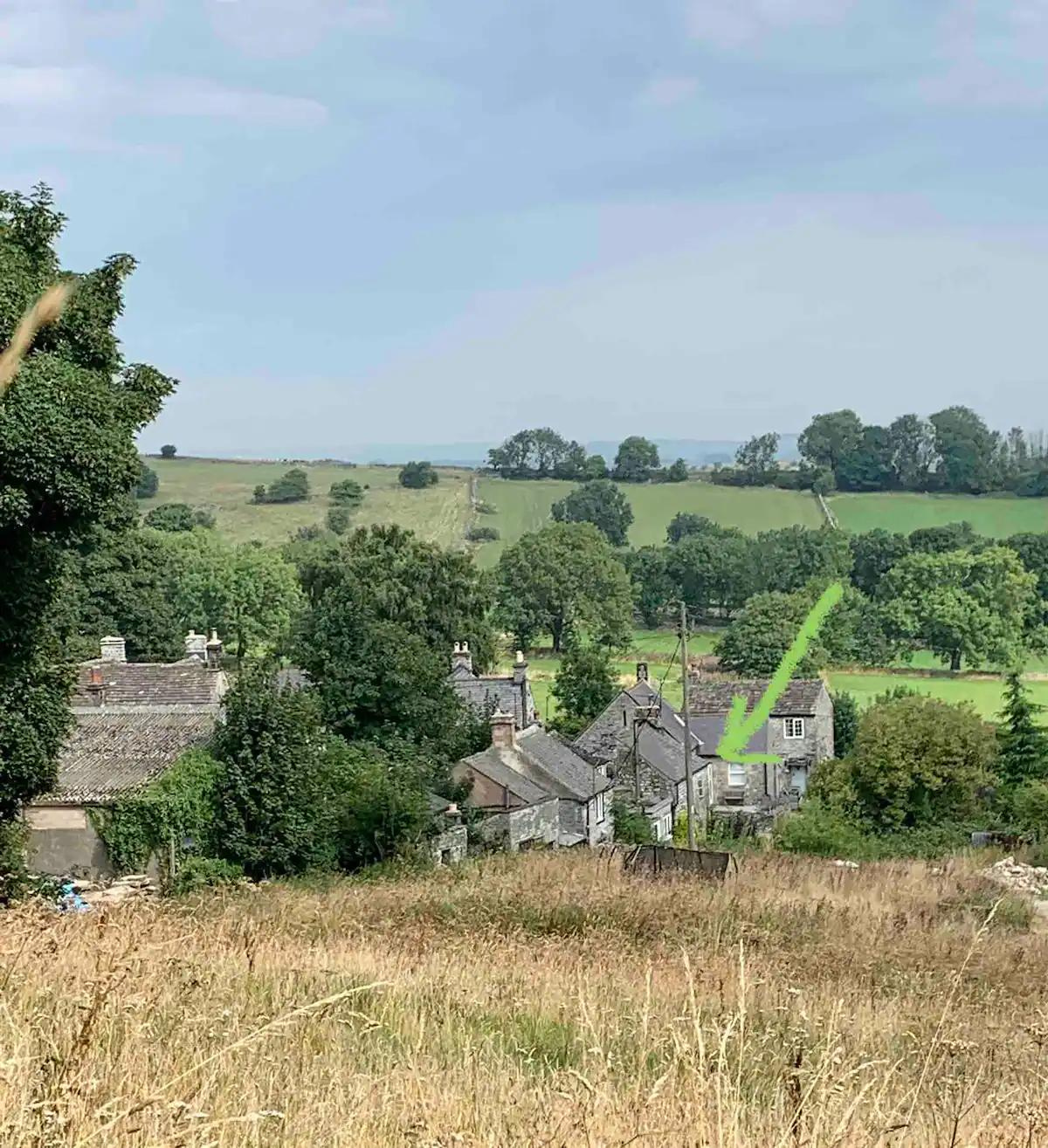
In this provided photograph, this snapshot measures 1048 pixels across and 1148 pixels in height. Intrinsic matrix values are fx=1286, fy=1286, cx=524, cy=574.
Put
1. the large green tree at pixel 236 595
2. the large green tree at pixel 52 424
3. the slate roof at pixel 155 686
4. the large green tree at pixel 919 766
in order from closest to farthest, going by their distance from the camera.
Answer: the large green tree at pixel 52 424, the slate roof at pixel 155 686, the large green tree at pixel 919 766, the large green tree at pixel 236 595

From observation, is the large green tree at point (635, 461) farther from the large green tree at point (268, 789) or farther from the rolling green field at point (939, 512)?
the large green tree at point (268, 789)

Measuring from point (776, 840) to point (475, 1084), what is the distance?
30.7 metres

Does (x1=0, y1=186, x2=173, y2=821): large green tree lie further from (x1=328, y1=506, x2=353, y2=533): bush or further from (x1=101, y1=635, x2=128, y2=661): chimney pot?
(x1=328, y1=506, x2=353, y2=533): bush

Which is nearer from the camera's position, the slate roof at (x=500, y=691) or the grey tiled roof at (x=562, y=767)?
the grey tiled roof at (x=562, y=767)

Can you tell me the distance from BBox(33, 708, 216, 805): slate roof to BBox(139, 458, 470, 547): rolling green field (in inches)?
3003

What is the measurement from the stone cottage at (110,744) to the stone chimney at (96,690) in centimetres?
2

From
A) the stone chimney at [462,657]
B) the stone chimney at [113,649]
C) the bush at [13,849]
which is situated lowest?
Answer: the stone chimney at [462,657]

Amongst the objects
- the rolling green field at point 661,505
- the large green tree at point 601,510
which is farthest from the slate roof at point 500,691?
the large green tree at point 601,510

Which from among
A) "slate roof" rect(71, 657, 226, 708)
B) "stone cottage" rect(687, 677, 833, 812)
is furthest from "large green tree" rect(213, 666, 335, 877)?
"stone cottage" rect(687, 677, 833, 812)

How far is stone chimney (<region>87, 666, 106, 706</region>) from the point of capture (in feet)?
103

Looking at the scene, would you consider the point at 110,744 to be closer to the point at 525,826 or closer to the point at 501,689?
the point at 525,826

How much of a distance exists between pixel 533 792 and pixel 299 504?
87927 millimetres

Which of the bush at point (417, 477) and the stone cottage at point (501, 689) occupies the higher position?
the bush at point (417, 477)

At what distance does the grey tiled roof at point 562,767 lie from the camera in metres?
36.1
